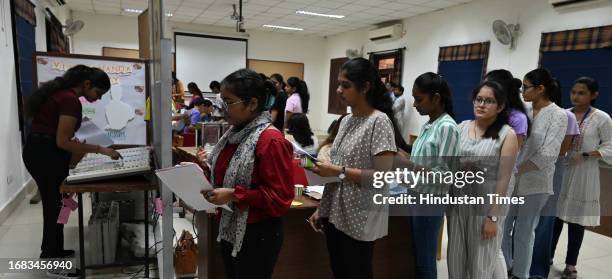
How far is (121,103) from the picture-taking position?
3723 millimetres

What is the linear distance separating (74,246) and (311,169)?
240 centimetres

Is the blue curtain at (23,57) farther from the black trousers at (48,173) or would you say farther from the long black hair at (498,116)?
the long black hair at (498,116)

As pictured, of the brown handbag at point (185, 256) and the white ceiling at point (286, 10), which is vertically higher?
the white ceiling at point (286, 10)

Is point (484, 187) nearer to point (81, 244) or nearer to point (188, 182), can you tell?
point (188, 182)

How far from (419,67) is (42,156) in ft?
21.1

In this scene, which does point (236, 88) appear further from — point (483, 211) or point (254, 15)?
point (254, 15)

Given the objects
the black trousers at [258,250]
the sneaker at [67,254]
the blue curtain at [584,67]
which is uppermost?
the blue curtain at [584,67]

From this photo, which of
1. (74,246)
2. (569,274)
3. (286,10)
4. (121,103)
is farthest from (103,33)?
(569,274)

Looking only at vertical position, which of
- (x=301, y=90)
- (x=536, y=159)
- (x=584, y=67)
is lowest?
(x=536, y=159)

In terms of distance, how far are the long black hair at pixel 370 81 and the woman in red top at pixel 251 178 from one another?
1.15 feet

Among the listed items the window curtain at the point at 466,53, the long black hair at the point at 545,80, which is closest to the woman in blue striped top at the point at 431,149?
the long black hair at the point at 545,80

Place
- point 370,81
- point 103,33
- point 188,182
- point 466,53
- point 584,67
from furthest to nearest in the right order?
point 103,33, point 466,53, point 584,67, point 370,81, point 188,182

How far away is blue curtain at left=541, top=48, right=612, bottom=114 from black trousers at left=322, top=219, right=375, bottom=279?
4.03 m

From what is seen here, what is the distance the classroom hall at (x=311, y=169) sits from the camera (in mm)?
1341
